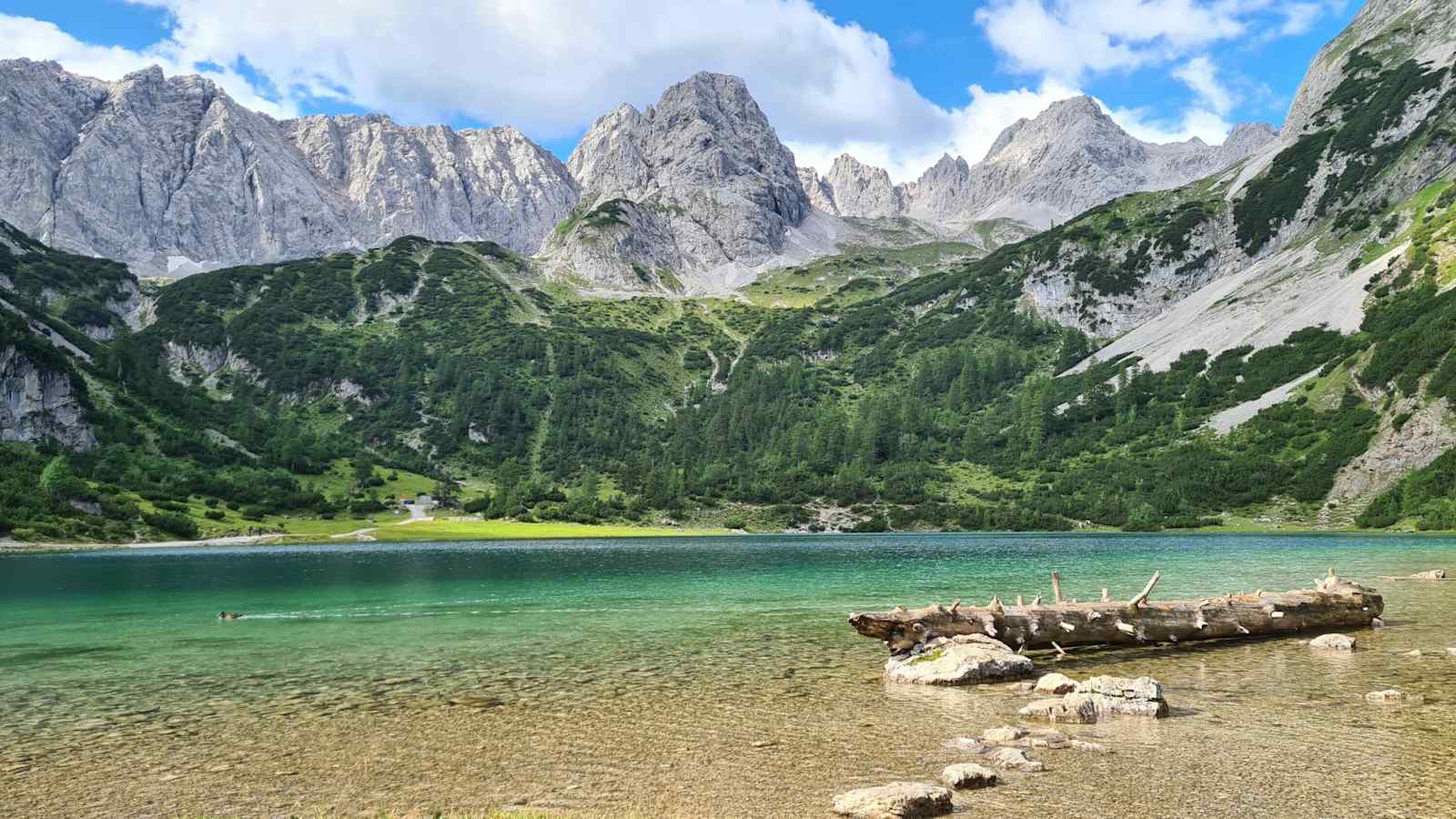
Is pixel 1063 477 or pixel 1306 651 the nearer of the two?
pixel 1306 651

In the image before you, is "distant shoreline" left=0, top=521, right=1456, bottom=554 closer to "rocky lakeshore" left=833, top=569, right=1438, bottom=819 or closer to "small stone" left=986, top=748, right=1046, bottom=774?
"rocky lakeshore" left=833, top=569, right=1438, bottom=819

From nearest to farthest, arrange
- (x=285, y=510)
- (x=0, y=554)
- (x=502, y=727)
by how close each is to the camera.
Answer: (x=502, y=727)
(x=0, y=554)
(x=285, y=510)

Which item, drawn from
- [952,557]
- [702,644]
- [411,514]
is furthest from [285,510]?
[702,644]

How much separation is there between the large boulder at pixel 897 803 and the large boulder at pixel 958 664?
11.5 m

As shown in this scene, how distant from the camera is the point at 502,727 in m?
21.4

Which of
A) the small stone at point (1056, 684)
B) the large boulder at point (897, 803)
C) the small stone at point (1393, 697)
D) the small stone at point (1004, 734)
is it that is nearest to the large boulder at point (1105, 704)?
the small stone at point (1056, 684)

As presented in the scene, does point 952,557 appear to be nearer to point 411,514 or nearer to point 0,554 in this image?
point 0,554

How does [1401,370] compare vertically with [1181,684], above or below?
above

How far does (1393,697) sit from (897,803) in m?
16.0

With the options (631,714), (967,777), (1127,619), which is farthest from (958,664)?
(967,777)

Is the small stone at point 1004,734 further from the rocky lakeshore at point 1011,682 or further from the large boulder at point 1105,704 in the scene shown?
the large boulder at point 1105,704

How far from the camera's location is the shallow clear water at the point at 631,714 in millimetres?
15570

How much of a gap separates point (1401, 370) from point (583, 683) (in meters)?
174

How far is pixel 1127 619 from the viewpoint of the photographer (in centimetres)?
3017
